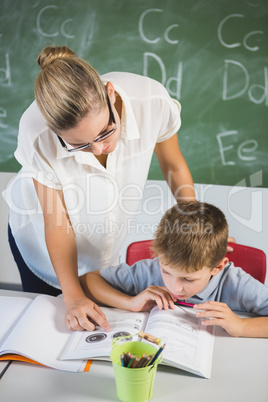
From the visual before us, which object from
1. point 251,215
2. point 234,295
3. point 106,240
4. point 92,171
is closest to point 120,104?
point 92,171

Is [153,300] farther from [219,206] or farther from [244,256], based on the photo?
[219,206]

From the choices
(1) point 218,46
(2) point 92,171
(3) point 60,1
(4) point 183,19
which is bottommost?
(2) point 92,171

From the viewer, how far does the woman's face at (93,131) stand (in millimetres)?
1016

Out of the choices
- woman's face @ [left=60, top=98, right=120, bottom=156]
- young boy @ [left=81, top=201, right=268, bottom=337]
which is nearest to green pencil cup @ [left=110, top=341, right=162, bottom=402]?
young boy @ [left=81, top=201, right=268, bottom=337]

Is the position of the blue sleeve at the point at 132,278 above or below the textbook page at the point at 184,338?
above

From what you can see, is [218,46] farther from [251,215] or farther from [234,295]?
[234,295]

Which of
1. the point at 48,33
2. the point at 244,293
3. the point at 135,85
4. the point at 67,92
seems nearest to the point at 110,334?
the point at 244,293

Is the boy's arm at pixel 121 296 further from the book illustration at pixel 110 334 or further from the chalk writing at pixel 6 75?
the chalk writing at pixel 6 75

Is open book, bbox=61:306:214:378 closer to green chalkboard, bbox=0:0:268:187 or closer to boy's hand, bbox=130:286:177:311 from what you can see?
boy's hand, bbox=130:286:177:311

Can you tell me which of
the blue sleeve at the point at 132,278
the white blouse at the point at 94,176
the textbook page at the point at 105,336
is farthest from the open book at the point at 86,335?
the white blouse at the point at 94,176

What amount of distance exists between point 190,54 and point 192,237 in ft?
5.61

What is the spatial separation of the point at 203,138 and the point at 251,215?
0.64 meters

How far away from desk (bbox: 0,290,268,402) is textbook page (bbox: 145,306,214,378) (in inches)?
0.9

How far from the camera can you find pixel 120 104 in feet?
4.07
